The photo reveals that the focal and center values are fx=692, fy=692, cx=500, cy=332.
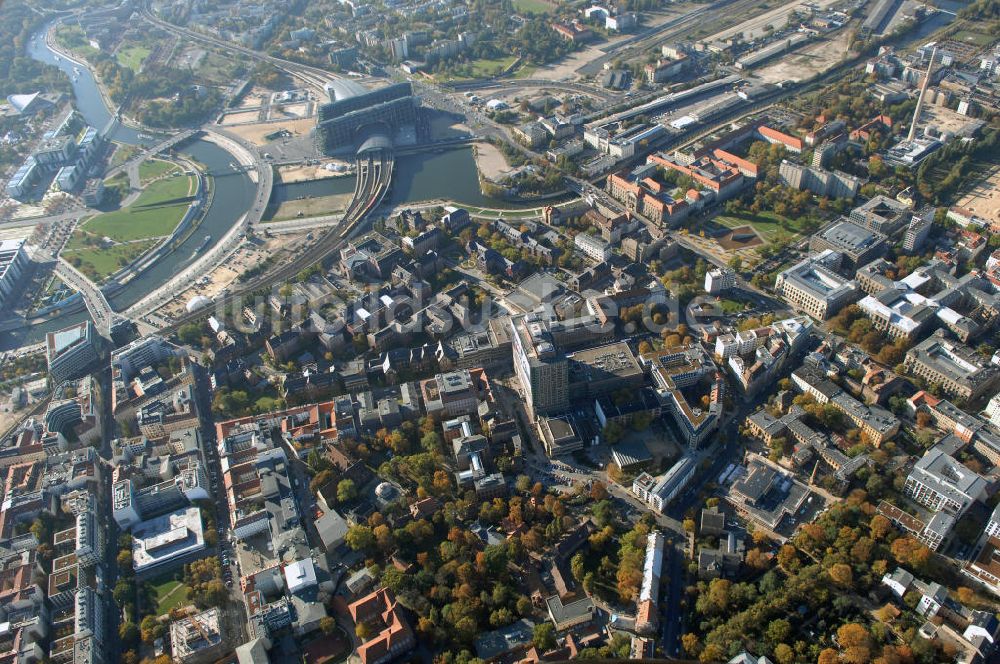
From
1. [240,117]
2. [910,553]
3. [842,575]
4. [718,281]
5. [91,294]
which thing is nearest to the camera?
[842,575]

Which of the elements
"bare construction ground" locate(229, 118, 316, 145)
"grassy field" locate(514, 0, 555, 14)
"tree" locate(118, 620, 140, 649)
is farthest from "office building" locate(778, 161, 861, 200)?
"grassy field" locate(514, 0, 555, 14)

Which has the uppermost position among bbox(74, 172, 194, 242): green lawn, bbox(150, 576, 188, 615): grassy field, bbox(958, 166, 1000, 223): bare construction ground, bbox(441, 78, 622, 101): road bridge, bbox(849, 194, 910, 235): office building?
bbox(441, 78, 622, 101): road bridge

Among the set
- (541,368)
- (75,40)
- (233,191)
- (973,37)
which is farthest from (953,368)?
(75,40)

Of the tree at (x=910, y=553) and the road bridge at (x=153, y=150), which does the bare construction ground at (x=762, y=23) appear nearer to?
the road bridge at (x=153, y=150)

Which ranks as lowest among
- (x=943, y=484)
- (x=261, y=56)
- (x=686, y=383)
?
(x=686, y=383)

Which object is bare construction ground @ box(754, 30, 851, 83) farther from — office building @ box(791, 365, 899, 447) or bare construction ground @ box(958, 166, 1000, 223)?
office building @ box(791, 365, 899, 447)

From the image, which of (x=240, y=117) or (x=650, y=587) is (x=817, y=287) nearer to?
(x=650, y=587)
